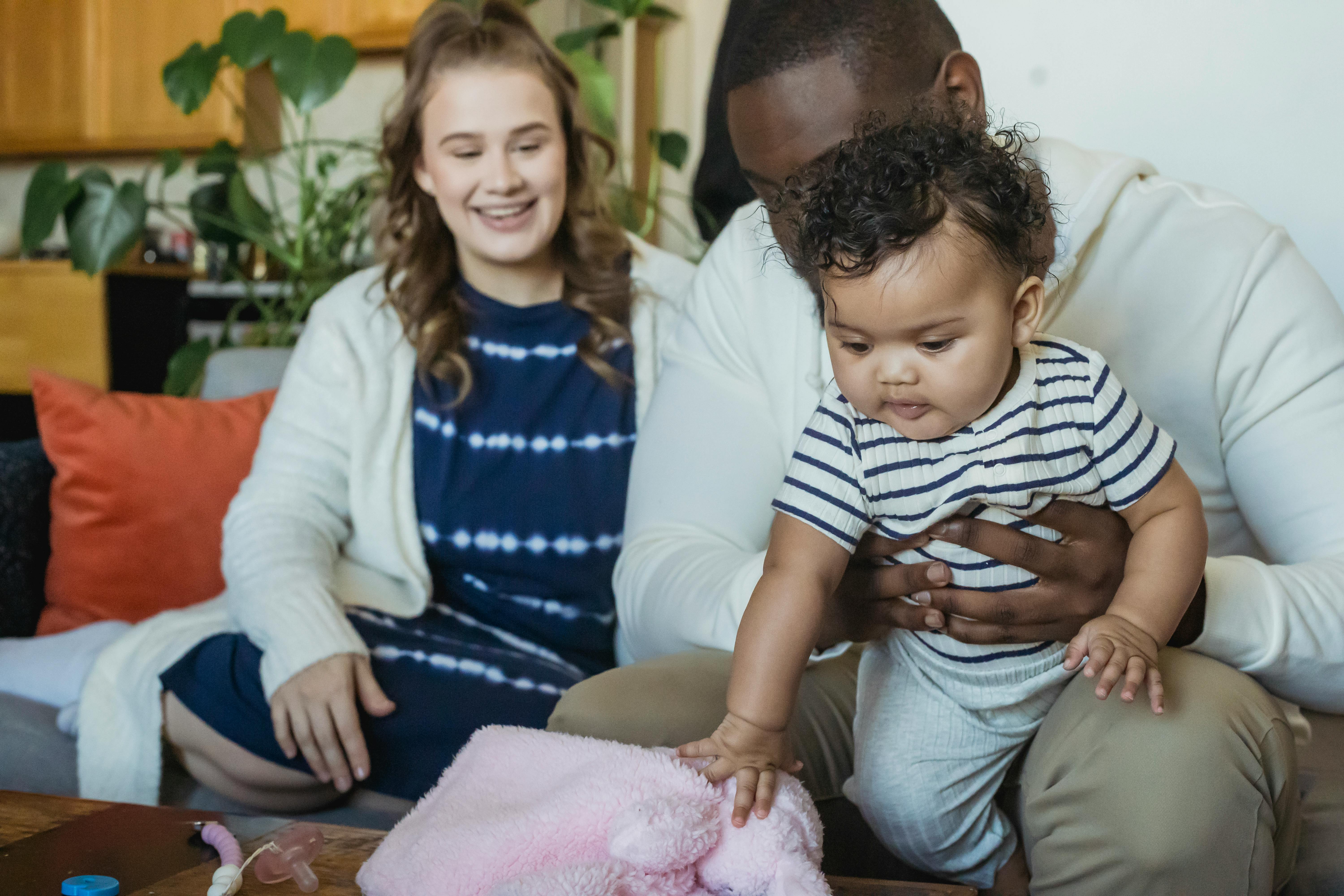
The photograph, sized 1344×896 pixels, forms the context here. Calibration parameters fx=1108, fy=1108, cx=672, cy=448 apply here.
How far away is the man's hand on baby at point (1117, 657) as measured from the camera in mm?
740

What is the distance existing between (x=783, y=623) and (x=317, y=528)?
907 mm

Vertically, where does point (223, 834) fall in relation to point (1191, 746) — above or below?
below

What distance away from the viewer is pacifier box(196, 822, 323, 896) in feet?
2.56

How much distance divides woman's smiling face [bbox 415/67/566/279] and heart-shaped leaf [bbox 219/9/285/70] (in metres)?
0.90

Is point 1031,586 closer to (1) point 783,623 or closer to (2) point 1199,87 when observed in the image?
(1) point 783,623

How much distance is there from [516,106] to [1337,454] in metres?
1.10

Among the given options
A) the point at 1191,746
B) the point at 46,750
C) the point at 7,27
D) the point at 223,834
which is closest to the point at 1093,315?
the point at 1191,746

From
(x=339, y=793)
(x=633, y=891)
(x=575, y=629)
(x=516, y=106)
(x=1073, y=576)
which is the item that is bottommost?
(x=339, y=793)

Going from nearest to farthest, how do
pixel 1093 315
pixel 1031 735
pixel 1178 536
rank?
pixel 1178 536 → pixel 1031 735 → pixel 1093 315

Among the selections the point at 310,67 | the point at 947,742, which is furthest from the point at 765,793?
the point at 310,67

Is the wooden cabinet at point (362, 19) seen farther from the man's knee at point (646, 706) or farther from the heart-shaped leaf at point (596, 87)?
the man's knee at point (646, 706)

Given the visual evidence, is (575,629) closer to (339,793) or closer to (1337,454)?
(339,793)

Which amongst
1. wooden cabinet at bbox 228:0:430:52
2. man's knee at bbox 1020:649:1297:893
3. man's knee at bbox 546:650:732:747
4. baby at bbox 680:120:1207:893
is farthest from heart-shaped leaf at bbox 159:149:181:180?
man's knee at bbox 1020:649:1297:893

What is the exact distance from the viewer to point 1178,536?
83cm
